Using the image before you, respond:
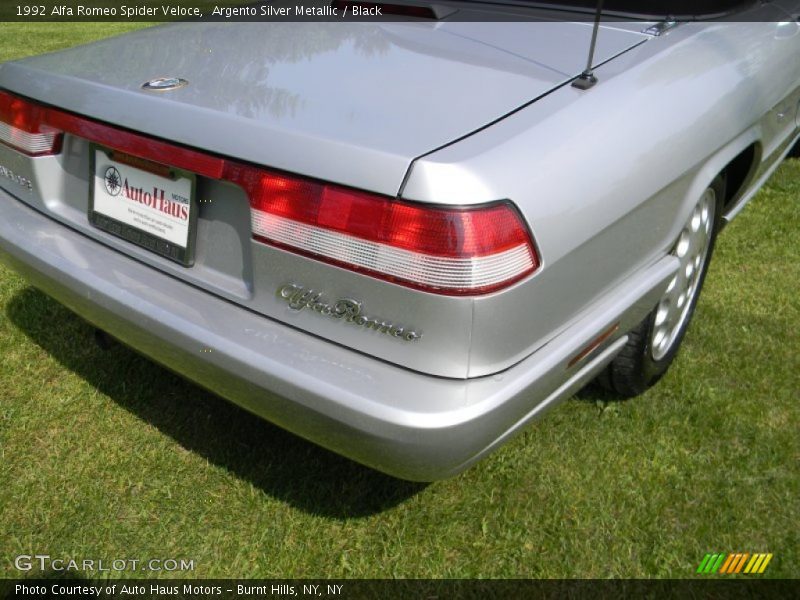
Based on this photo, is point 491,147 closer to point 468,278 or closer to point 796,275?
point 468,278

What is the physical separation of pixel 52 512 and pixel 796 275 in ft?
10.5

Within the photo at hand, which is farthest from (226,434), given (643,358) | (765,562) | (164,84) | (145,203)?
(765,562)

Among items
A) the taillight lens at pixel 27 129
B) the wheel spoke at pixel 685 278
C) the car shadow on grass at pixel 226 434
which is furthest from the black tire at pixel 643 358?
the taillight lens at pixel 27 129

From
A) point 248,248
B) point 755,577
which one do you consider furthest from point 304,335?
point 755,577

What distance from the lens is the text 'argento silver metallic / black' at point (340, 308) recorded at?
5.48 feet

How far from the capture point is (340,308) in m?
1.72

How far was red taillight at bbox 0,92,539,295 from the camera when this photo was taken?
62.8 inches

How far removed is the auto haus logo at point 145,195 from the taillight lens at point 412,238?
383 mm

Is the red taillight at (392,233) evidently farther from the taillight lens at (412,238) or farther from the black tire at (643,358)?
the black tire at (643,358)

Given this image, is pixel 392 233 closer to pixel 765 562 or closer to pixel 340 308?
pixel 340 308

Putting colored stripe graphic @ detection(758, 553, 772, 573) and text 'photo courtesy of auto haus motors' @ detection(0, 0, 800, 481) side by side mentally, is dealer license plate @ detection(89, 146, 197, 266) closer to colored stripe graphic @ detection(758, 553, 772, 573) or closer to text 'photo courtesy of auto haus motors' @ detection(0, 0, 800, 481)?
text 'photo courtesy of auto haus motors' @ detection(0, 0, 800, 481)

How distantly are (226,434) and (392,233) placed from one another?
49.9 inches

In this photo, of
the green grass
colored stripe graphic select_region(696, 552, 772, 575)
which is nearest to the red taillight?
the green grass

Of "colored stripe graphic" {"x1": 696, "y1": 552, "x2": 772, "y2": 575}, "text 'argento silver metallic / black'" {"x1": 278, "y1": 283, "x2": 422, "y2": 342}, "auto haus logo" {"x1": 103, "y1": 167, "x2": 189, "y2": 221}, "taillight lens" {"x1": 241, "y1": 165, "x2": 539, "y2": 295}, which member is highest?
"taillight lens" {"x1": 241, "y1": 165, "x2": 539, "y2": 295}
